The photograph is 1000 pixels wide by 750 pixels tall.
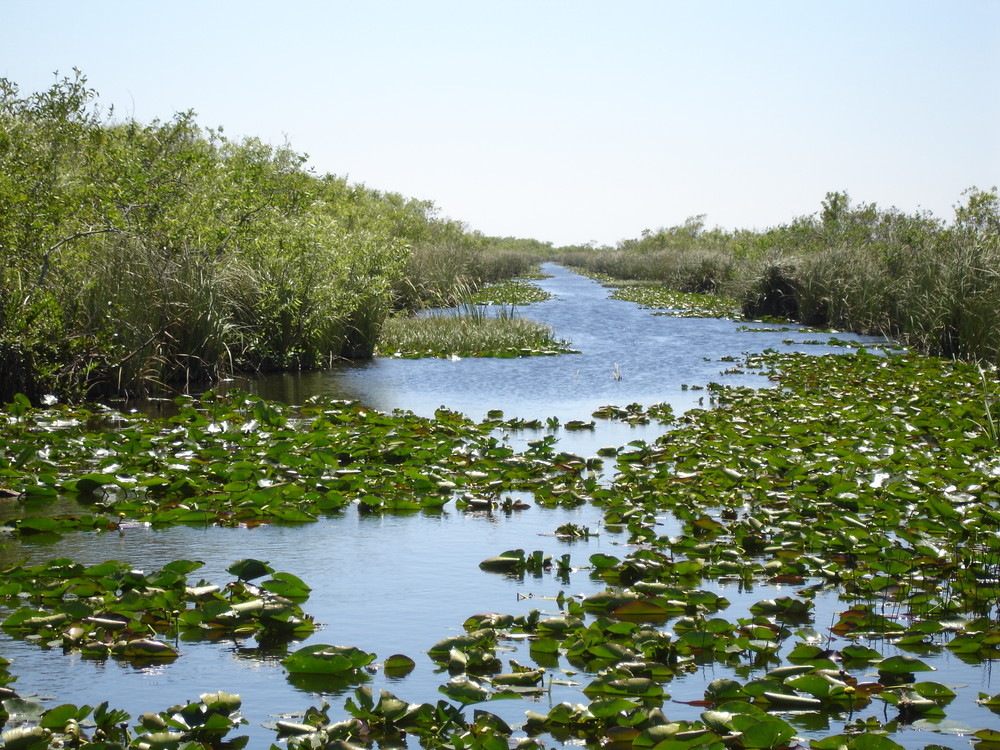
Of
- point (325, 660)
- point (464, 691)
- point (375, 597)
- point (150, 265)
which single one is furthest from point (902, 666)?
point (150, 265)

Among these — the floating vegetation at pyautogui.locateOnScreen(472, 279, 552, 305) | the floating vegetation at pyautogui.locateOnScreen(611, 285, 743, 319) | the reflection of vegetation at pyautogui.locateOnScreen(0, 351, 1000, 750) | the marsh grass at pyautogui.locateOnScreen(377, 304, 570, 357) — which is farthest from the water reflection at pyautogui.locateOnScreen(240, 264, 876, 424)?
the floating vegetation at pyautogui.locateOnScreen(472, 279, 552, 305)

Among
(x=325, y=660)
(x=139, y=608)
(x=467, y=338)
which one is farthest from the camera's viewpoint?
(x=467, y=338)

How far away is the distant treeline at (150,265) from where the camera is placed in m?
11.3

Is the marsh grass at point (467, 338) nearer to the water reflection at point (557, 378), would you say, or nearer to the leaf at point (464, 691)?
the water reflection at point (557, 378)

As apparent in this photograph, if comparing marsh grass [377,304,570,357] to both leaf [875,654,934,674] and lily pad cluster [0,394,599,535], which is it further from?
leaf [875,654,934,674]

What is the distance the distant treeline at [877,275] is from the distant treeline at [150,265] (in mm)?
10984

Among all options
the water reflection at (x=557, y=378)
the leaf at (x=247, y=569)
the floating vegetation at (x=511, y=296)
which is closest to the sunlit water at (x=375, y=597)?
the leaf at (x=247, y=569)

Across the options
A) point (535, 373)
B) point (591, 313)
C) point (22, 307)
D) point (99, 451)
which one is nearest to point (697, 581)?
point (99, 451)

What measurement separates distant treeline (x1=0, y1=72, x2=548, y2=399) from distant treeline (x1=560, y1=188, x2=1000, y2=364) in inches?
432

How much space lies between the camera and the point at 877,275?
85.5ft

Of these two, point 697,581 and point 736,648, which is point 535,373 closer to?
point 697,581

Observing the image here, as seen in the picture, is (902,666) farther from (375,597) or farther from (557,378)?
(557,378)

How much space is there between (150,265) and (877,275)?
65.8 feet

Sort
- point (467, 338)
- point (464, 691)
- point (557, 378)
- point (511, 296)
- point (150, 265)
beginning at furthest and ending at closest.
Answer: point (511, 296)
point (467, 338)
point (557, 378)
point (150, 265)
point (464, 691)
